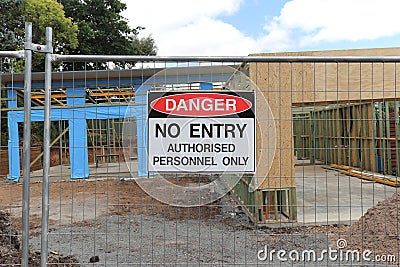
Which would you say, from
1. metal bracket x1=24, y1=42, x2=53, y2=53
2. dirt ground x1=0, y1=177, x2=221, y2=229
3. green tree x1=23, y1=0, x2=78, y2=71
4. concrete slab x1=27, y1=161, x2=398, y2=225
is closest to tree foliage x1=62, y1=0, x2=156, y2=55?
green tree x1=23, y1=0, x2=78, y2=71

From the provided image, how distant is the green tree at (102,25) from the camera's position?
2823 cm

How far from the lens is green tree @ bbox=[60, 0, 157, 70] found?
28.2 metres

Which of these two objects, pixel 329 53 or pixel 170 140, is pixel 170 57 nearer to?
pixel 170 140

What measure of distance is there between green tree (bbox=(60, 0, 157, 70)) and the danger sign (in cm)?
2563

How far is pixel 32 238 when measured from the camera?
6848mm

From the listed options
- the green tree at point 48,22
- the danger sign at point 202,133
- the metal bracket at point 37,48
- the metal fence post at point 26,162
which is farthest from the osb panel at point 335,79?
the green tree at point 48,22

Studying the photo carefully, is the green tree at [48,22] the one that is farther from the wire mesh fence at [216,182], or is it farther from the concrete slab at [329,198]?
the wire mesh fence at [216,182]

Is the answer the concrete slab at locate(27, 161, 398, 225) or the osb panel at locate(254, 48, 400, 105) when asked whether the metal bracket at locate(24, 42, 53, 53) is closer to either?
the concrete slab at locate(27, 161, 398, 225)

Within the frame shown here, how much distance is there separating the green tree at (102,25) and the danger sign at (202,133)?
84.1ft

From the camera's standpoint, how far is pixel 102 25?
29078 mm

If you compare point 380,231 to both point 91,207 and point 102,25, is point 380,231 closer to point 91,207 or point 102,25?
point 91,207

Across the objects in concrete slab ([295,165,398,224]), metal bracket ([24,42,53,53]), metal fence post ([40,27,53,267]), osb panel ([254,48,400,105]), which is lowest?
concrete slab ([295,165,398,224])

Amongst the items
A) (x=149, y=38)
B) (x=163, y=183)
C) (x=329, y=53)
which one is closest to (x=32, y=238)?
(x=163, y=183)

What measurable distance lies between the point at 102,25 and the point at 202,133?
2767cm
